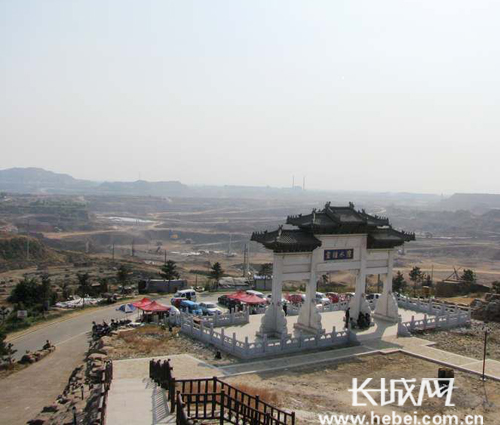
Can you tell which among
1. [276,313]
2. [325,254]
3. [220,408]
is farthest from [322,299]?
[220,408]

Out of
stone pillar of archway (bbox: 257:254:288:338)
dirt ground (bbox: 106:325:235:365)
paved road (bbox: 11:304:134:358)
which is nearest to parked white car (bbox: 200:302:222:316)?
paved road (bbox: 11:304:134:358)

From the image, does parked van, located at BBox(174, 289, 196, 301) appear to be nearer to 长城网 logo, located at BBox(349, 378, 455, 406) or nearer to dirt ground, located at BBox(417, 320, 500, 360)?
dirt ground, located at BBox(417, 320, 500, 360)

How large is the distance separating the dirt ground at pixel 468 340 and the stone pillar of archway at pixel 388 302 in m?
2.18

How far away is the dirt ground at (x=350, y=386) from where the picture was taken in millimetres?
18438

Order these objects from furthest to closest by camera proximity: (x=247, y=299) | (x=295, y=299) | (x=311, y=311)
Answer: (x=295, y=299) → (x=247, y=299) → (x=311, y=311)

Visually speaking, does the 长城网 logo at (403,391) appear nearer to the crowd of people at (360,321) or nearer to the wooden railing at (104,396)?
the crowd of people at (360,321)

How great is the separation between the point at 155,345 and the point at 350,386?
996 centimetres

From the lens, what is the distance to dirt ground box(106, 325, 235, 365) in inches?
971

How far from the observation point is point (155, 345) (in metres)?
26.2

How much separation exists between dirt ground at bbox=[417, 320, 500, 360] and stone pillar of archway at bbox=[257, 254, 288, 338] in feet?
27.1

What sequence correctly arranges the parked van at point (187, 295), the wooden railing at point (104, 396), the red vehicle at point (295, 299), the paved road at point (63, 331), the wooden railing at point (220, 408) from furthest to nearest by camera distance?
the parked van at point (187, 295) → the red vehicle at point (295, 299) → the paved road at point (63, 331) → the wooden railing at point (104, 396) → the wooden railing at point (220, 408)

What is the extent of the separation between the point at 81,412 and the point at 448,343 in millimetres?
19310

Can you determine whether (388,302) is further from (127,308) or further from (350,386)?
(127,308)

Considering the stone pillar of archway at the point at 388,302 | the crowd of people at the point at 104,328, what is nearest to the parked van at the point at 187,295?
the crowd of people at the point at 104,328
